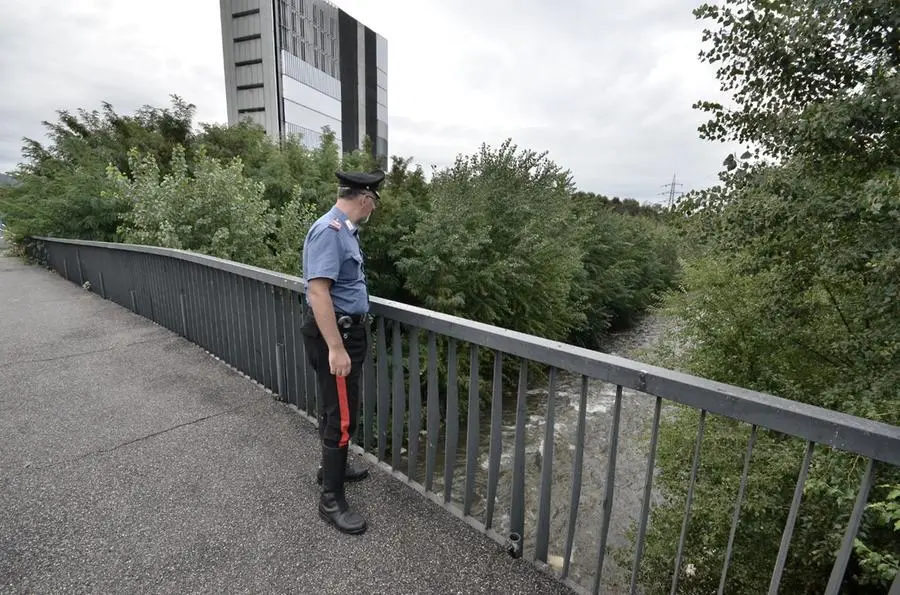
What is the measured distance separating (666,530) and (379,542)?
12.0ft

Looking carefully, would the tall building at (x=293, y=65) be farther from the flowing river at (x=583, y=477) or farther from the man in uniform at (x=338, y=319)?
the man in uniform at (x=338, y=319)

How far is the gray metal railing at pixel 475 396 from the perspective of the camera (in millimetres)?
1411

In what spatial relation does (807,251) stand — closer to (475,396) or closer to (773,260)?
(773,260)

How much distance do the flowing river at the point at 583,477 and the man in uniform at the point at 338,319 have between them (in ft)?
3.05

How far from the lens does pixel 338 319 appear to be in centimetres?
238

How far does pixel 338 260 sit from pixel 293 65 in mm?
43122

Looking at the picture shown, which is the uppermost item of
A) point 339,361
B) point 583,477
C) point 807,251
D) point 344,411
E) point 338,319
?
point 807,251

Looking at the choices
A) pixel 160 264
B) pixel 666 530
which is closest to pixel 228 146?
pixel 160 264

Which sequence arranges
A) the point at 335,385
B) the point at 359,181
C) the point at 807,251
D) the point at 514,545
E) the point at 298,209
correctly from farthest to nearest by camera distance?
the point at 298,209 → the point at 807,251 → the point at 335,385 → the point at 359,181 → the point at 514,545

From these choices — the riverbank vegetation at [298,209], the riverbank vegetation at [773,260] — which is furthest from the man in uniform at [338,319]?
the riverbank vegetation at [298,209]

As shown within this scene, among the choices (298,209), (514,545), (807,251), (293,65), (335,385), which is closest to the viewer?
(514,545)

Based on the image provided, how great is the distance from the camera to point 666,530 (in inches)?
186

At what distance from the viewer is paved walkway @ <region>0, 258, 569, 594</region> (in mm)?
2080

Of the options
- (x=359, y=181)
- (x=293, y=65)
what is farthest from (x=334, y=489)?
(x=293, y=65)
